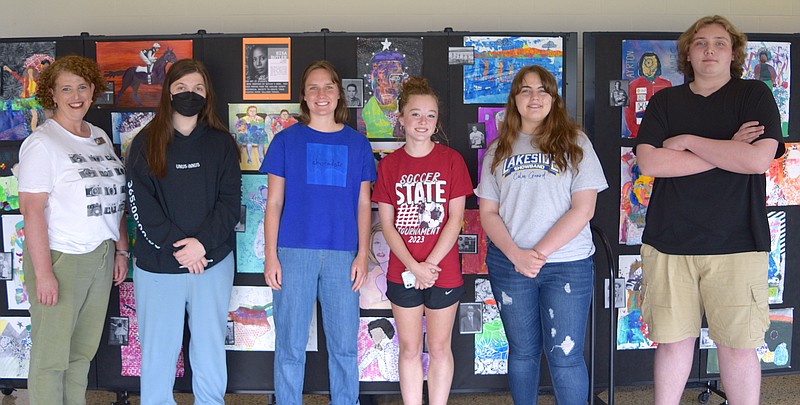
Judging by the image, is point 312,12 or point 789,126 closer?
point 789,126

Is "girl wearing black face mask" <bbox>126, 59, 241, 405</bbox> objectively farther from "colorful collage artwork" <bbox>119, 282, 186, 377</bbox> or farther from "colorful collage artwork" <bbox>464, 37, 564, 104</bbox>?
"colorful collage artwork" <bbox>464, 37, 564, 104</bbox>

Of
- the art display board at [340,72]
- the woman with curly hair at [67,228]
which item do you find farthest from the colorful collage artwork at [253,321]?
the woman with curly hair at [67,228]

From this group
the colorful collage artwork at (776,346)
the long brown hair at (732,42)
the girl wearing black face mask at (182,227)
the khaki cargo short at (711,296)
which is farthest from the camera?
the colorful collage artwork at (776,346)

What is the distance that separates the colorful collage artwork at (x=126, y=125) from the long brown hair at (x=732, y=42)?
2.54 metres

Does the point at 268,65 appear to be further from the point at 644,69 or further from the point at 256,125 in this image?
the point at 644,69

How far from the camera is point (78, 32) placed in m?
3.54

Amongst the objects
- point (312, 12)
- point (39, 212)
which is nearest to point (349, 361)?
point (39, 212)

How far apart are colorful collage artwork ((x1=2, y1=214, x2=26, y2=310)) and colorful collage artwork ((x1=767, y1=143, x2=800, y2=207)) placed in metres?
3.92

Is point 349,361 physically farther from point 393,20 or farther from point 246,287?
point 393,20

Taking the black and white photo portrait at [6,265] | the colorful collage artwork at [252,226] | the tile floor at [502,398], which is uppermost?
the colorful collage artwork at [252,226]

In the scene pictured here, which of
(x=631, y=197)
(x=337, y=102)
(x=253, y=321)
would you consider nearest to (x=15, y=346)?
(x=253, y=321)

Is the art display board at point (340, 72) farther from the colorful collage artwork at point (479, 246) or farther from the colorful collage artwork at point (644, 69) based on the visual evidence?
the colorful collage artwork at point (644, 69)

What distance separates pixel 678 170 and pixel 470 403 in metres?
1.72

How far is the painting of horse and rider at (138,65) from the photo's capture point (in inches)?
121
